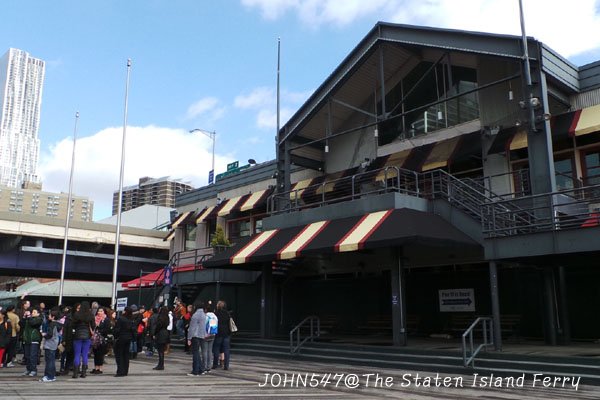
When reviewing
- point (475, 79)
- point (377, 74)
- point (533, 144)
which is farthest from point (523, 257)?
point (377, 74)

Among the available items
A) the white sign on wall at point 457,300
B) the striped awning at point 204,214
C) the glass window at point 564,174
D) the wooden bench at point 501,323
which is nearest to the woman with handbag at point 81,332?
the wooden bench at point 501,323

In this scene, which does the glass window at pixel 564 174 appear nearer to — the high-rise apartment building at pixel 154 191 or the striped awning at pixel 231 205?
the striped awning at pixel 231 205

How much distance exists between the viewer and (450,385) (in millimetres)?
11359

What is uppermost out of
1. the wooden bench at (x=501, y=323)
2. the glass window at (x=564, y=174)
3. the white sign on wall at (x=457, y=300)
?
the glass window at (x=564, y=174)

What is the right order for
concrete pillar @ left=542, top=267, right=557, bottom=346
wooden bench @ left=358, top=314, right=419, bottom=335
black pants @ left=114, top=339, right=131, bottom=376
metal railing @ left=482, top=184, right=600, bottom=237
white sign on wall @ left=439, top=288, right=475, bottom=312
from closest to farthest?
black pants @ left=114, top=339, right=131, bottom=376 < metal railing @ left=482, top=184, right=600, bottom=237 < concrete pillar @ left=542, top=267, right=557, bottom=346 < white sign on wall @ left=439, top=288, right=475, bottom=312 < wooden bench @ left=358, top=314, right=419, bottom=335

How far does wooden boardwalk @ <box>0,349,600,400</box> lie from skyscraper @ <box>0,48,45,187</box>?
106211 millimetres

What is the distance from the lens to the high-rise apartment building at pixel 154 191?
10194 centimetres

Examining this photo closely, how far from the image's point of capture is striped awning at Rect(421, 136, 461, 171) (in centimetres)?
2031

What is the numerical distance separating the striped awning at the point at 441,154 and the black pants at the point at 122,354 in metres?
12.8

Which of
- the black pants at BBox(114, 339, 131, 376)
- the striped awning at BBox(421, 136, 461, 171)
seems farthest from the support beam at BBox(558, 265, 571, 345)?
the black pants at BBox(114, 339, 131, 376)

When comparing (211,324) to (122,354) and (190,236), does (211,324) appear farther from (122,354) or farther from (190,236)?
(190,236)

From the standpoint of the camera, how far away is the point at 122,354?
12.9 metres

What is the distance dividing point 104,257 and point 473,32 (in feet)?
109

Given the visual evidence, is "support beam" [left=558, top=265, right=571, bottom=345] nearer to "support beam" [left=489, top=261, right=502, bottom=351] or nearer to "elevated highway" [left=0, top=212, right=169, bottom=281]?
"support beam" [left=489, top=261, right=502, bottom=351]
